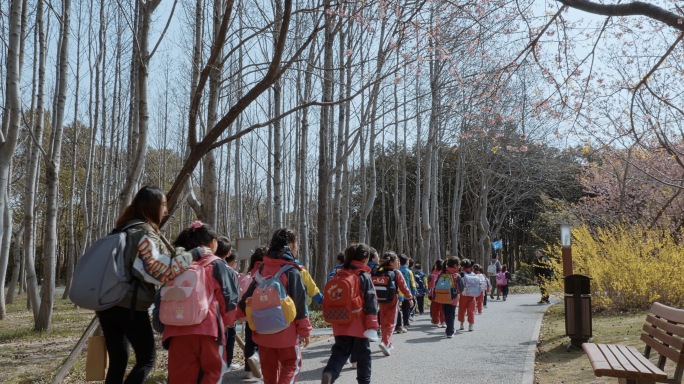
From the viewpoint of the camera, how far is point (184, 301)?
4.22 meters

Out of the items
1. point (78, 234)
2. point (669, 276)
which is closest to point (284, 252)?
point (669, 276)

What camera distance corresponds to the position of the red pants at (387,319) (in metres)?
8.92

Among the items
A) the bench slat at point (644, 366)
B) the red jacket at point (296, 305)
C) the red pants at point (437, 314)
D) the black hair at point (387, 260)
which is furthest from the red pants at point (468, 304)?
the red jacket at point (296, 305)

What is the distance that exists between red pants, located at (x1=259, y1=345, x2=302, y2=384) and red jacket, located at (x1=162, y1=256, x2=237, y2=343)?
77cm

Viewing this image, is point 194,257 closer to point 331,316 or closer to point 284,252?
point 284,252

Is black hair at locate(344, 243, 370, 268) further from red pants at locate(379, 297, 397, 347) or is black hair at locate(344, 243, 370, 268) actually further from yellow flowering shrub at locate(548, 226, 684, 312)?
yellow flowering shrub at locate(548, 226, 684, 312)

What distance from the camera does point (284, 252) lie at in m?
5.49

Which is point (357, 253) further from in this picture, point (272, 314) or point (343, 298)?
point (272, 314)

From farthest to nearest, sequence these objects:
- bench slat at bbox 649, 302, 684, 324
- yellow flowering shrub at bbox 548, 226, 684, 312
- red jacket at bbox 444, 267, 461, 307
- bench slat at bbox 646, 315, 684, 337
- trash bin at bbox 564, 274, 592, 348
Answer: yellow flowering shrub at bbox 548, 226, 684, 312, red jacket at bbox 444, 267, 461, 307, trash bin at bbox 564, 274, 592, 348, bench slat at bbox 649, 302, 684, 324, bench slat at bbox 646, 315, 684, 337

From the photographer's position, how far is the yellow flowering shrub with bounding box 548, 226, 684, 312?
13.5 m

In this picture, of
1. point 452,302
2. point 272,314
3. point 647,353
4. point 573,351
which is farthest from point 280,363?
point 452,302

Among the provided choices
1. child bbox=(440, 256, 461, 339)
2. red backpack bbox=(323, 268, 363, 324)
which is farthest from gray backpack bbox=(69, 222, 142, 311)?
child bbox=(440, 256, 461, 339)

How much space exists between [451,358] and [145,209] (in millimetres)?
5891

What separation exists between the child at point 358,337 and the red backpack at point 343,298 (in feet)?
0.23
